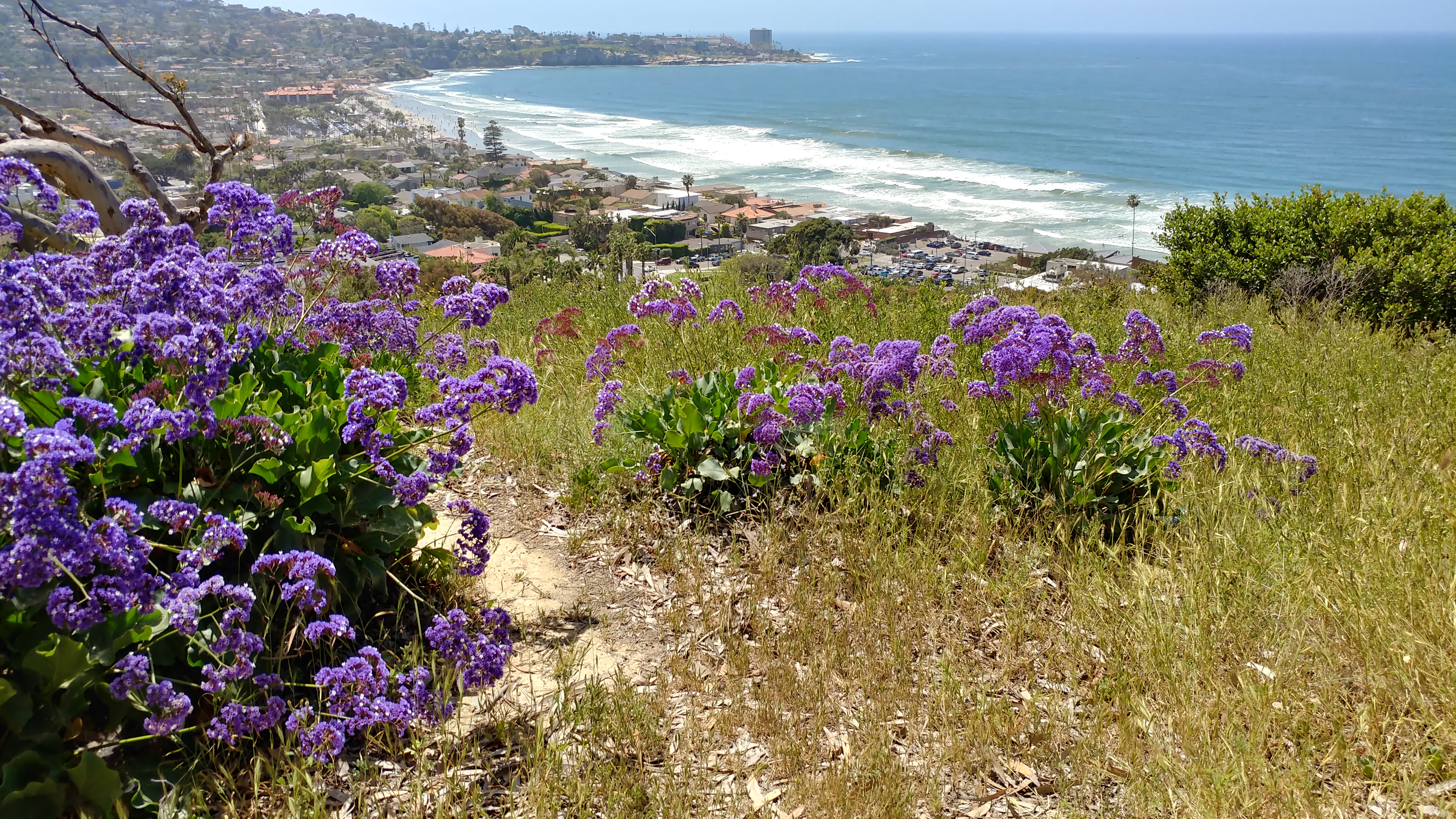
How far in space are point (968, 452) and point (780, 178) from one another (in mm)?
55195

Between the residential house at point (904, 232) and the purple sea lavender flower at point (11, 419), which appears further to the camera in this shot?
the residential house at point (904, 232)

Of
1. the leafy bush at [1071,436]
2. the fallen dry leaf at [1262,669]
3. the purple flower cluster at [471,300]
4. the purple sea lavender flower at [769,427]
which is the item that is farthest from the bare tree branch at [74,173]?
the fallen dry leaf at [1262,669]

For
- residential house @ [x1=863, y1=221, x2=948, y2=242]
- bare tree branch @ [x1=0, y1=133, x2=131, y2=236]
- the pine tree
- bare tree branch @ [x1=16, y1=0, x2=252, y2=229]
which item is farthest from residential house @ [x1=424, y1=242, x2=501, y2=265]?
the pine tree

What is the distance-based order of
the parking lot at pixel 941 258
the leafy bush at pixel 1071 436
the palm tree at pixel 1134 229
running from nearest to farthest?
1. the leafy bush at pixel 1071 436
2. the parking lot at pixel 941 258
3. the palm tree at pixel 1134 229

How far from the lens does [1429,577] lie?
11.3ft

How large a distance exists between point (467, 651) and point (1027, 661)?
7.32 ft

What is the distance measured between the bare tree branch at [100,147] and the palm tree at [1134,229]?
33314 mm

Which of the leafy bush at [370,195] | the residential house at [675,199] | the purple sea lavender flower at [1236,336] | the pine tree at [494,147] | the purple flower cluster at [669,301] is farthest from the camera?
the pine tree at [494,147]

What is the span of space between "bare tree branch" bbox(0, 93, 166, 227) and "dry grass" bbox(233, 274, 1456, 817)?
10.5ft

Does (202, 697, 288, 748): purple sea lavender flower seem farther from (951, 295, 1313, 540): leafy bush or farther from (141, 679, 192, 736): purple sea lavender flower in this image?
(951, 295, 1313, 540): leafy bush

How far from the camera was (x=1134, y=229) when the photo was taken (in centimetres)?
4041

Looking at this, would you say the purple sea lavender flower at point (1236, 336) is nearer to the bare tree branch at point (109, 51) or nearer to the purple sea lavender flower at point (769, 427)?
Answer: the purple sea lavender flower at point (769, 427)

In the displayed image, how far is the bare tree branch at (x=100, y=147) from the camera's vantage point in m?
5.34

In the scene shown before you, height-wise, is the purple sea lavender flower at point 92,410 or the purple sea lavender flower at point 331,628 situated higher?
the purple sea lavender flower at point 92,410
